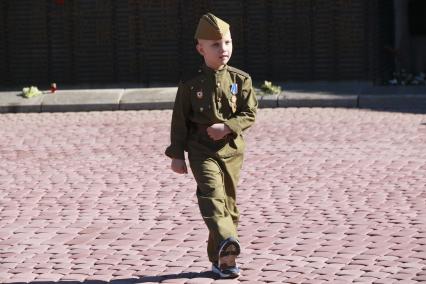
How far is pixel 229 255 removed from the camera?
23.8 feet

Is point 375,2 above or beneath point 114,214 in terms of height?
above

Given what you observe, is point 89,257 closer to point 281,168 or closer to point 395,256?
point 395,256

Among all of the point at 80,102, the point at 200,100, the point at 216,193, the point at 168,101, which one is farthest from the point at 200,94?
the point at 80,102

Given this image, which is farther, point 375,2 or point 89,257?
point 375,2

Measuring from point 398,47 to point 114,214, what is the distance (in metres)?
11.6

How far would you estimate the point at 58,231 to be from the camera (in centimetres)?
909

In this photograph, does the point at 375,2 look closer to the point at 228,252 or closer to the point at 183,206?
the point at 183,206

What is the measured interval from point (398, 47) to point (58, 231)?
12.3 m

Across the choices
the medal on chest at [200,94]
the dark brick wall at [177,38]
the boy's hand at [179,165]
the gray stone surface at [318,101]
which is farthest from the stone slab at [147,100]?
the medal on chest at [200,94]

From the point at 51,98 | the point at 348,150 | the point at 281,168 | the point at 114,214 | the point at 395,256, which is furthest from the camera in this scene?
the point at 51,98

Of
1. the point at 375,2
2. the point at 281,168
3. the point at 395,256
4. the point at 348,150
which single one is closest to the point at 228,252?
the point at 395,256

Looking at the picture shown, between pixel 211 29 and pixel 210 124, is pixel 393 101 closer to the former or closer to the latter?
pixel 210 124

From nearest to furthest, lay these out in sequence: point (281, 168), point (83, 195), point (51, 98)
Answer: point (83, 195) < point (281, 168) < point (51, 98)

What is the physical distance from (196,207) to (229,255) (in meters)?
2.71
